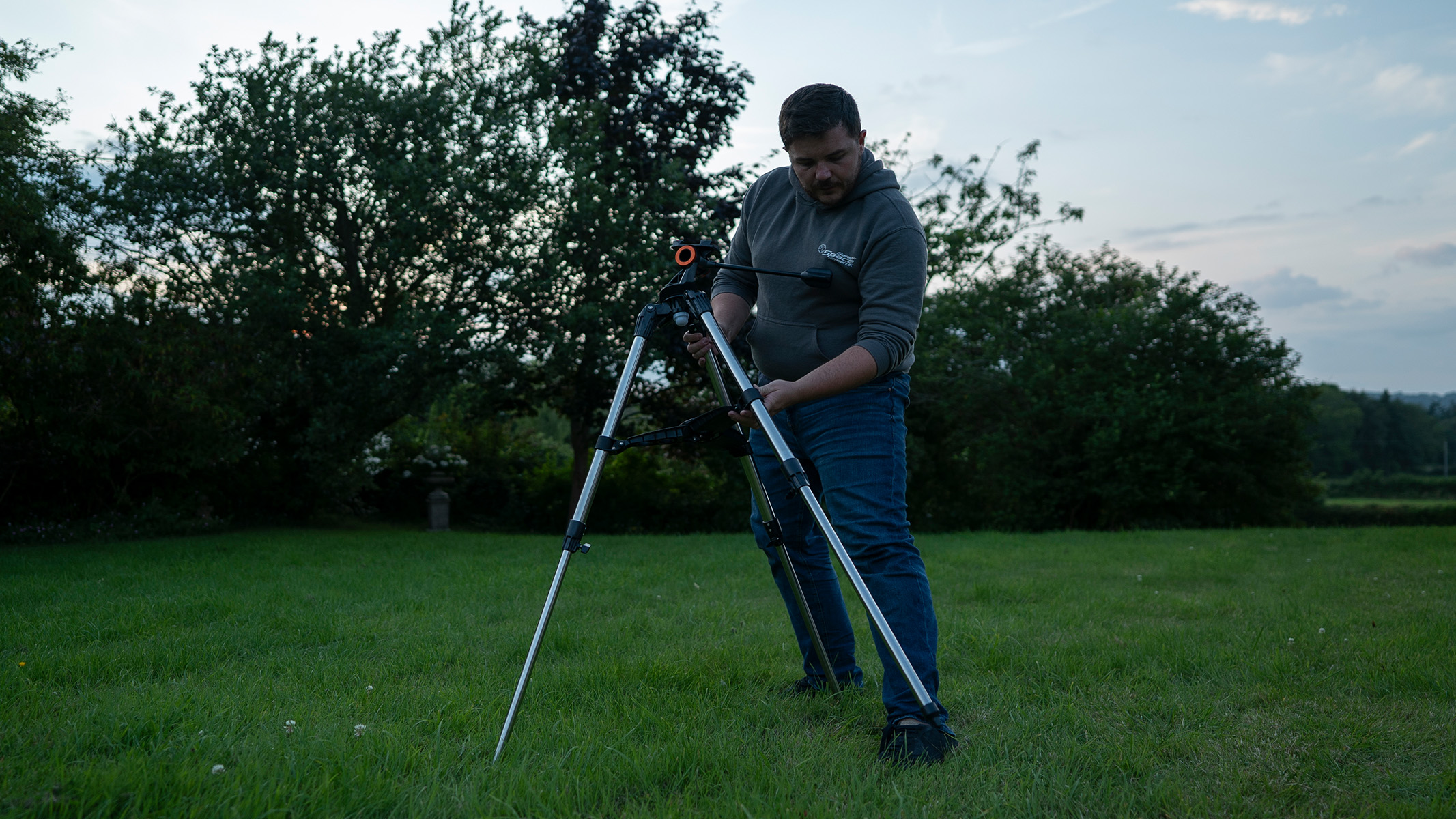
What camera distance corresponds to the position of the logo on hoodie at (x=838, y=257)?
9.14ft

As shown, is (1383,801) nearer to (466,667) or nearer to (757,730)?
(757,730)

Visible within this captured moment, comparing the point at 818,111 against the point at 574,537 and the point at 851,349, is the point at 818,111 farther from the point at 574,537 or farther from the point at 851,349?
the point at 574,537

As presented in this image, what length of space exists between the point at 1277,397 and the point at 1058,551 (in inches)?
372

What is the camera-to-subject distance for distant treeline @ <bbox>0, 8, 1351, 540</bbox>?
392 inches

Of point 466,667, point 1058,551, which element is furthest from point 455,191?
point 466,667

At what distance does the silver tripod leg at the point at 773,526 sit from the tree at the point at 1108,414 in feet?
42.4

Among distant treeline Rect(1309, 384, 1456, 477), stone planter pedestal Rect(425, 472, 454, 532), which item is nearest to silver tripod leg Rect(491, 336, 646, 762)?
stone planter pedestal Rect(425, 472, 454, 532)

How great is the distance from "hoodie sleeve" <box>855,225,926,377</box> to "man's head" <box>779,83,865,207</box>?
24 centimetres

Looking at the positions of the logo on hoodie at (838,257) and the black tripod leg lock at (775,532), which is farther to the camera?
the black tripod leg lock at (775,532)

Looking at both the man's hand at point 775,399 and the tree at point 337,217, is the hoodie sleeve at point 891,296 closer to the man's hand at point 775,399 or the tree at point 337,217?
the man's hand at point 775,399

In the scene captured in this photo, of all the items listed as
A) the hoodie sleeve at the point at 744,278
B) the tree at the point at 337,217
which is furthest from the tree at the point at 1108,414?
the hoodie sleeve at the point at 744,278

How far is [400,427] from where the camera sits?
53.3 ft

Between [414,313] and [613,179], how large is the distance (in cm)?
342

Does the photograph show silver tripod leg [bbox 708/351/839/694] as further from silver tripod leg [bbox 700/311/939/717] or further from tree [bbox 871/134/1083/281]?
tree [bbox 871/134/1083/281]
